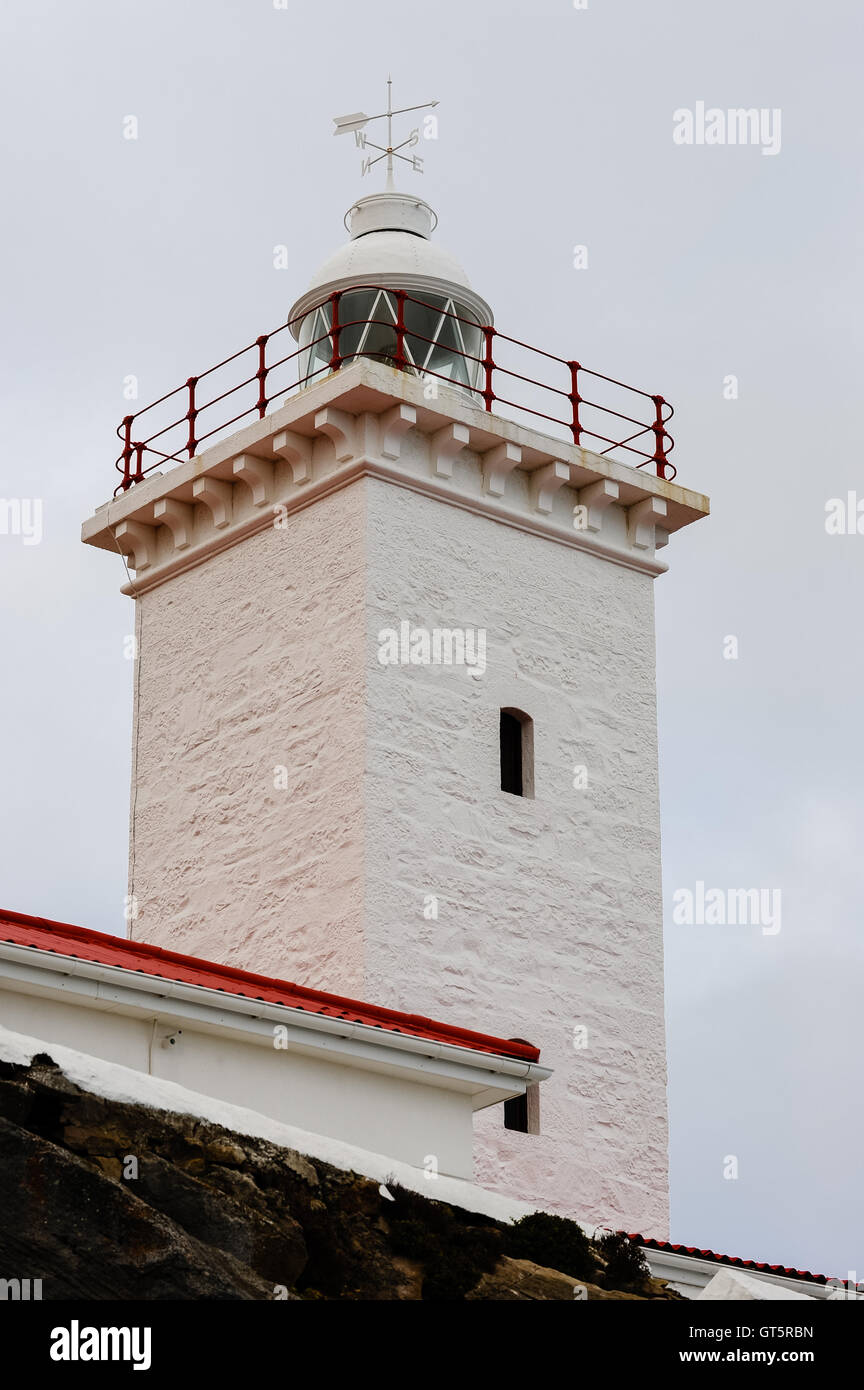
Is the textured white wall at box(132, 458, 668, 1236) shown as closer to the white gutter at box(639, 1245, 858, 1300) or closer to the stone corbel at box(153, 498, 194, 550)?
the stone corbel at box(153, 498, 194, 550)

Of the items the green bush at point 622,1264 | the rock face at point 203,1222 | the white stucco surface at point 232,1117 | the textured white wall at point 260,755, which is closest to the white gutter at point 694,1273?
the textured white wall at point 260,755

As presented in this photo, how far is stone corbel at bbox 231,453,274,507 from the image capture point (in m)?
19.5

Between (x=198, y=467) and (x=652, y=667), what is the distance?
13.4 ft

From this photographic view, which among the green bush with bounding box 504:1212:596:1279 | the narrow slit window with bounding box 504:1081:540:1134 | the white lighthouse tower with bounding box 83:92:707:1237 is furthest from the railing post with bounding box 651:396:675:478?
the green bush with bounding box 504:1212:596:1279

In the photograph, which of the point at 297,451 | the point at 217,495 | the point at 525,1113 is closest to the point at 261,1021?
the point at 525,1113

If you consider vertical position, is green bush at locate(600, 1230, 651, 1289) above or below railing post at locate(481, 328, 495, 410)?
below

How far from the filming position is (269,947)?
18203 mm

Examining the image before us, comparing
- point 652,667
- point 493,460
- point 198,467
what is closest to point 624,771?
point 652,667

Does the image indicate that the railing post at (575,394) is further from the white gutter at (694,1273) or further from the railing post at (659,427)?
the white gutter at (694,1273)

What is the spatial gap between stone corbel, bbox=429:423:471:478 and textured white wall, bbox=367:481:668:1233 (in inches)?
12.0

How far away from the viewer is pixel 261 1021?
11.8 meters

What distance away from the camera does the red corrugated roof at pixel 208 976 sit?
37.7 ft

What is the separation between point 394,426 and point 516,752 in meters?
2.71
